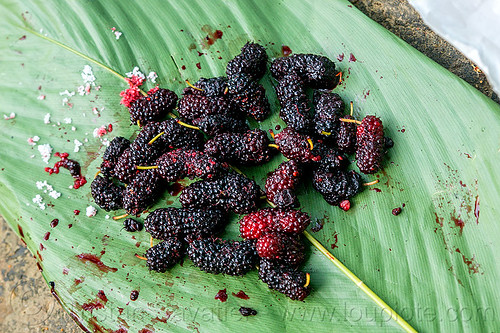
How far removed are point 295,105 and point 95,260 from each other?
163 cm

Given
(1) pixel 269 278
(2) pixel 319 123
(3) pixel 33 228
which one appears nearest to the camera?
(1) pixel 269 278

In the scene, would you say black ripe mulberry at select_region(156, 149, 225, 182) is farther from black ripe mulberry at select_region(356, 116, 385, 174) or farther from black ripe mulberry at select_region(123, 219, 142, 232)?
black ripe mulberry at select_region(356, 116, 385, 174)

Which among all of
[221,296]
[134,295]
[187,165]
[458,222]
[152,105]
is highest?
[458,222]

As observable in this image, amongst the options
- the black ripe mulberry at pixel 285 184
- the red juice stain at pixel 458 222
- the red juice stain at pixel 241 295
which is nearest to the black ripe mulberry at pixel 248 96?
the black ripe mulberry at pixel 285 184

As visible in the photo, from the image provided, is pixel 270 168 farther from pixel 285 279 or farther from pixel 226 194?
pixel 285 279

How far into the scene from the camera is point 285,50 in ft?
9.55

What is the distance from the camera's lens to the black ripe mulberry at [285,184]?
8.16ft

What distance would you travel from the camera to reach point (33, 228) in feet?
9.45

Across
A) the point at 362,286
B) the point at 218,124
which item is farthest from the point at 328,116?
the point at 362,286

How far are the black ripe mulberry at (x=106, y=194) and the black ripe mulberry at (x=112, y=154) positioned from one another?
7 cm

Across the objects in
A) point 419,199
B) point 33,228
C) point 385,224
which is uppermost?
point 419,199

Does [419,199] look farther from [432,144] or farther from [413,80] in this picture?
[413,80]

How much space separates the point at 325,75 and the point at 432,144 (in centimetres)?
78

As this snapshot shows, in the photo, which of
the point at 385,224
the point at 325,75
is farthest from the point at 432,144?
the point at 325,75
